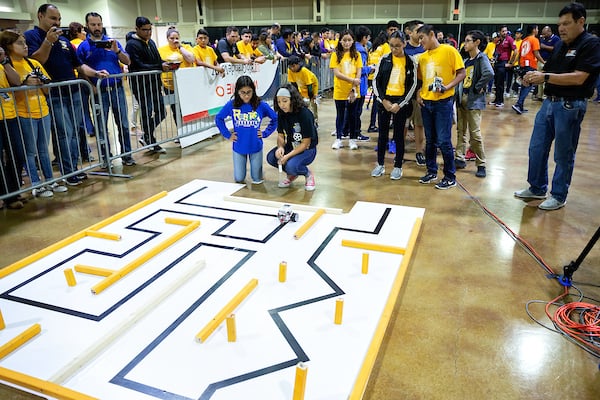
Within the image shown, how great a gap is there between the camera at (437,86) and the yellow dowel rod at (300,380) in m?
3.93

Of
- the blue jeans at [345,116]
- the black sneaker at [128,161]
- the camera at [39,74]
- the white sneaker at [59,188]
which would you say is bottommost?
the white sneaker at [59,188]

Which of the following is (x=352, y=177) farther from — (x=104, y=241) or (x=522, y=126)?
(x=522, y=126)

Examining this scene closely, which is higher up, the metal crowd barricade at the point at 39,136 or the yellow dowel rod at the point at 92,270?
the metal crowd barricade at the point at 39,136

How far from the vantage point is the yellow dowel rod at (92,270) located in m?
3.32

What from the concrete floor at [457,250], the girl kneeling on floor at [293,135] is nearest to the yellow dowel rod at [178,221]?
the concrete floor at [457,250]

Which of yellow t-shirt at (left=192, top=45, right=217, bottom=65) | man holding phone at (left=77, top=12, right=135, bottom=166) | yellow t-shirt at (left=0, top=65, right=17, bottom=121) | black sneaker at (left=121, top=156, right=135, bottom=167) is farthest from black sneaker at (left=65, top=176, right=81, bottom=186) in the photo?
yellow t-shirt at (left=192, top=45, right=217, bottom=65)

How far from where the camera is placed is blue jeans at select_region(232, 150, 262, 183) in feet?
18.5

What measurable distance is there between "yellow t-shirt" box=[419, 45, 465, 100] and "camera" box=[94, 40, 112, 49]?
4.16 meters

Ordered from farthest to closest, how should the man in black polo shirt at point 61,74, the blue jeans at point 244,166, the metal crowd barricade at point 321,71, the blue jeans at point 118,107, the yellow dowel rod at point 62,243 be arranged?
the metal crowd barricade at point 321,71
the blue jeans at point 118,107
the blue jeans at point 244,166
the man in black polo shirt at point 61,74
the yellow dowel rod at point 62,243

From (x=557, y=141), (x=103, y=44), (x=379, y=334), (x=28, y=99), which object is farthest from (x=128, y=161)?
(x=557, y=141)

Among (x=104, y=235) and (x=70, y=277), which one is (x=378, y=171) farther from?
(x=70, y=277)

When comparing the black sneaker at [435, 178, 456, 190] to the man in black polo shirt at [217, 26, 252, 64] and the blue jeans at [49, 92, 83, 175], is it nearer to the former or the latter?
the blue jeans at [49, 92, 83, 175]

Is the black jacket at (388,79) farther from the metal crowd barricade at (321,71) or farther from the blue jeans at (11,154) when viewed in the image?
the metal crowd barricade at (321,71)

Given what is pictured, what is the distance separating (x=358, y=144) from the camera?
25.5ft
